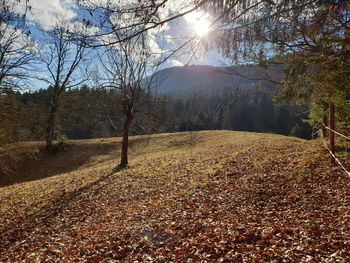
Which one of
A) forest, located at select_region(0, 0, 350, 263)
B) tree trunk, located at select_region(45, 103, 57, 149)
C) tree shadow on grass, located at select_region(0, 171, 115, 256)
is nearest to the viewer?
forest, located at select_region(0, 0, 350, 263)

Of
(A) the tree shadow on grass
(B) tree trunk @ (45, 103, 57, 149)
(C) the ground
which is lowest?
(A) the tree shadow on grass

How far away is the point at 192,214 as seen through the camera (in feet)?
29.6

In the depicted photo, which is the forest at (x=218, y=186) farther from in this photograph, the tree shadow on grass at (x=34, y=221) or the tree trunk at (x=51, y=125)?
the tree trunk at (x=51, y=125)

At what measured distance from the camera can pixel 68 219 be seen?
33.7 ft

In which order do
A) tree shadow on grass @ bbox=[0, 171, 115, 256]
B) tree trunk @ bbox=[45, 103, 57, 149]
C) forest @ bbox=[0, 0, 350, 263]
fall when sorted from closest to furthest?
forest @ bbox=[0, 0, 350, 263] < tree shadow on grass @ bbox=[0, 171, 115, 256] < tree trunk @ bbox=[45, 103, 57, 149]

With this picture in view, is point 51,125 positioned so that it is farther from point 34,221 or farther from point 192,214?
point 192,214

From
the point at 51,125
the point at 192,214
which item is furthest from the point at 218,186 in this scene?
the point at 51,125

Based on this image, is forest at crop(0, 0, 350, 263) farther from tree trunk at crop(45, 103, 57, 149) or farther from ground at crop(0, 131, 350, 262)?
tree trunk at crop(45, 103, 57, 149)

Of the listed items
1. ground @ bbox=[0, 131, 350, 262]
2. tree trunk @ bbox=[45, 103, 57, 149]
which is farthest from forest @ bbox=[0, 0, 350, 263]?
tree trunk @ bbox=[45, 103, 57, 149]

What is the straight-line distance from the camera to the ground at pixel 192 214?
6.42 meters

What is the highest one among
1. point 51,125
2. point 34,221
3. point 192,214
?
point 51,125

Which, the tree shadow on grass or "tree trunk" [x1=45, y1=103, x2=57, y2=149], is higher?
"tree trunk" [x1=45, y1=103, x2=57, y2=149]

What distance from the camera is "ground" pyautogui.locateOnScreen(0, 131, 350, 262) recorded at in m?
6.42

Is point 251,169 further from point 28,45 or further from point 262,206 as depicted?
point 28,45
